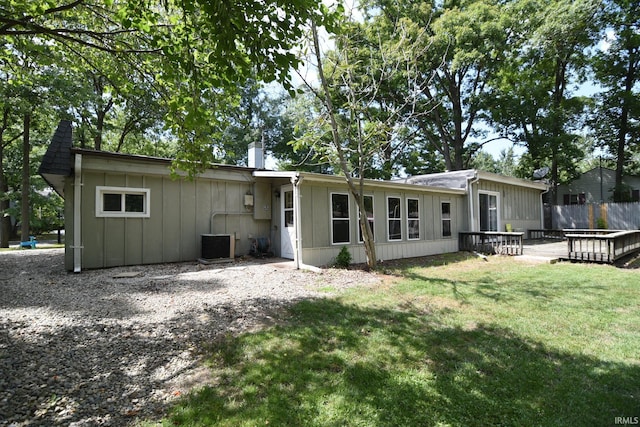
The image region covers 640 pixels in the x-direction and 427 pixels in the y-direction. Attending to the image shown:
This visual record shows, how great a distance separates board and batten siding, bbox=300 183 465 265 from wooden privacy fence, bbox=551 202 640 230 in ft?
34.1

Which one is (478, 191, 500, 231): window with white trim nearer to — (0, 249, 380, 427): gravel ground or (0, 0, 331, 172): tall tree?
(0, 249, 380, 427): gravel ground

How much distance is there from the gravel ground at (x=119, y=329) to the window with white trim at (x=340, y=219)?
172 cm

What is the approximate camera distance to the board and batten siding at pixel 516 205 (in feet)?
44.2


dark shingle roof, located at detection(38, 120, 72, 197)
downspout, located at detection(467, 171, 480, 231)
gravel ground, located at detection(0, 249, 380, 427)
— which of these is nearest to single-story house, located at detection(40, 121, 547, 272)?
dark shingle roof, located at detection(38, 120, 72, 197)

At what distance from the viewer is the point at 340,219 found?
8.87m

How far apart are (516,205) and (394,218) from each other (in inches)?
346

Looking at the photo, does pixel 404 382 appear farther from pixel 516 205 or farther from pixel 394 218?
pixel 516 205

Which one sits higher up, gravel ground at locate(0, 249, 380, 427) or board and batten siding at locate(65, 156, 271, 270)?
board and batten siding at locate(65, 156, 271, 270)

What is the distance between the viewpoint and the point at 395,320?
164 inches

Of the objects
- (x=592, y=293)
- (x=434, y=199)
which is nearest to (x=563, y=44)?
(x=434, y=199)

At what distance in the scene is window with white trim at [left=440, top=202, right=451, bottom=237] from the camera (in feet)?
37.9

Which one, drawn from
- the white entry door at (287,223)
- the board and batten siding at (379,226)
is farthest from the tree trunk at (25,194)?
the board and batten siding at (379,226)

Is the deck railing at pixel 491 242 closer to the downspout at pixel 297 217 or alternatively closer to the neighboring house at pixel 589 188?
the downspout at pixel 297 217

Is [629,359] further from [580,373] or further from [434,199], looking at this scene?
[434,199]
